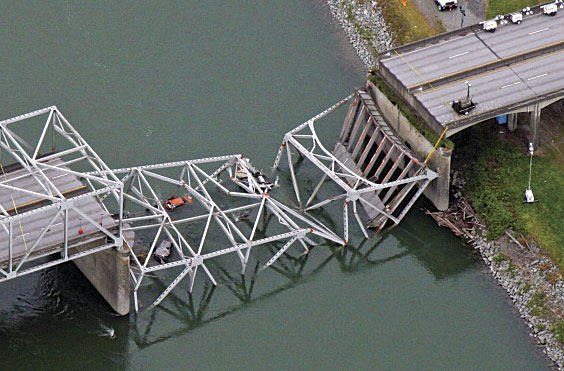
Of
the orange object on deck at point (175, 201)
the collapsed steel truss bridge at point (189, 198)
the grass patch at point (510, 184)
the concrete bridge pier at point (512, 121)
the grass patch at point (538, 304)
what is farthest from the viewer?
the concrete bridge pier at point (512, 121)

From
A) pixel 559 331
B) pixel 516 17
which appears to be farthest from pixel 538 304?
pixel 516 17

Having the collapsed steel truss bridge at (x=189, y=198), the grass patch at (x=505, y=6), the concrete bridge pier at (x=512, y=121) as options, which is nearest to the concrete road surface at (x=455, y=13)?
the grass patch at (x=505, y=6)

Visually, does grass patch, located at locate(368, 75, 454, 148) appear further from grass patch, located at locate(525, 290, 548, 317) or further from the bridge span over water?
grass patch, located at locate(525, 290, 548, 317)

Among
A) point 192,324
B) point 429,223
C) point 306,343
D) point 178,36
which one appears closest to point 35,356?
point 192,324

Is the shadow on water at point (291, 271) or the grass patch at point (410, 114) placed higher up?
the grass patch at point (410, 114)

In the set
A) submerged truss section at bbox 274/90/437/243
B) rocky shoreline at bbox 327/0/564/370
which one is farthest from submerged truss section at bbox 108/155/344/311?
rocky shoreline at bbox 327/0/564/370

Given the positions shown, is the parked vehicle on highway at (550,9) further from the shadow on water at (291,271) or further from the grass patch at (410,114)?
the shadow on water at (291,271)
